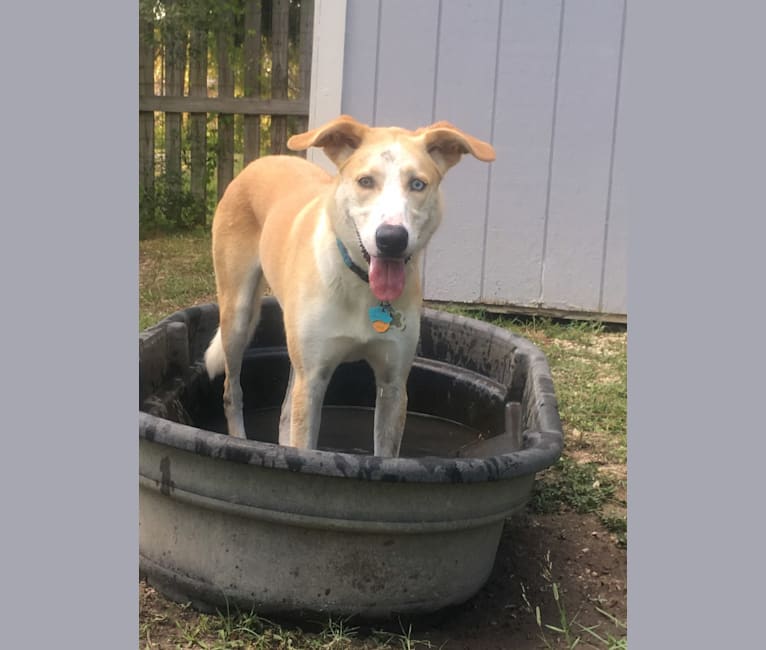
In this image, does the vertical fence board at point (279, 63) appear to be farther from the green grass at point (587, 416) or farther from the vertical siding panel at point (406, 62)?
the green grass at point (587, 416)

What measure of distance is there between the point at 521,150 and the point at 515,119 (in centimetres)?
18

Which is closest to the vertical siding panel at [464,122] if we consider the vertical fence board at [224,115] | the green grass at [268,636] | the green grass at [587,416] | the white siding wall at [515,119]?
the white siding wall at [515,119]

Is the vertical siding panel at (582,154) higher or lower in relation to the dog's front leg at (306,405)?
higher

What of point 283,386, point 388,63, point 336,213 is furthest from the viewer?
point 388,63

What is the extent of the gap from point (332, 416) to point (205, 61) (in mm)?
3808

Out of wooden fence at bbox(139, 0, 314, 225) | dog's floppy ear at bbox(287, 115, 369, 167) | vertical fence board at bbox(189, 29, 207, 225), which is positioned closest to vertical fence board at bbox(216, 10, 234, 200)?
wooden fence at bbox(139, 0, 314, 225)

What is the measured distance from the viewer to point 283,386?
13.5 ft

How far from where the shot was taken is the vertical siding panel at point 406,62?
4.80 m

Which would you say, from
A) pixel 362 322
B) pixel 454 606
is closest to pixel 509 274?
pixel 362 322

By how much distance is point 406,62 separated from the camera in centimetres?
488

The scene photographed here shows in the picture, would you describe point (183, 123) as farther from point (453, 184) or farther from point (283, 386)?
point (283, 386)

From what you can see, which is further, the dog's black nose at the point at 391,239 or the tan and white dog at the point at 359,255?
the tan and white dog at the point at 359,255

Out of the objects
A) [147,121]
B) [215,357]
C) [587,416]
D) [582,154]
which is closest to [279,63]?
[147,121]

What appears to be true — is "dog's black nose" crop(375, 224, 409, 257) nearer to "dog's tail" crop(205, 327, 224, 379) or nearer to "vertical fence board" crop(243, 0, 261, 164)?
"dog's tail" crop(205, 327, 224, 379)
